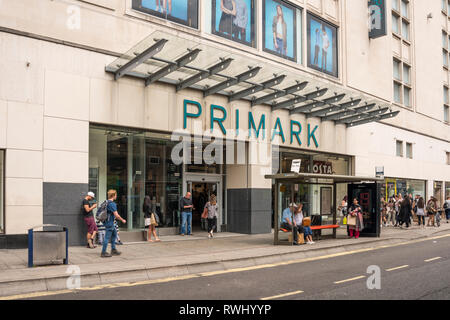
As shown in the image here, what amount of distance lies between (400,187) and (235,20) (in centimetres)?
1607

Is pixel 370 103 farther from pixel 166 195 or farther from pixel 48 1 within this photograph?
pixel 48 1

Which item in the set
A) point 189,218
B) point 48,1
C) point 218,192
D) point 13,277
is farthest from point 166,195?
point 13,277

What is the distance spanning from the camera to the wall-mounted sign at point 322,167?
21.5m

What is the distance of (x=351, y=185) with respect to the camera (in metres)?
17.4

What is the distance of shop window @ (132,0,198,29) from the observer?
47.7ft

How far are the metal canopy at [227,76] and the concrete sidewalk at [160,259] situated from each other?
5.31 meters

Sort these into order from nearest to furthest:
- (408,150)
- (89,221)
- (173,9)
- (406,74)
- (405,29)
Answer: (89,221), (173,9), (408,150), (406,74), (405,29)

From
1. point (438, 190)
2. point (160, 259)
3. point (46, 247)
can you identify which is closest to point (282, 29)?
point (160, 259)

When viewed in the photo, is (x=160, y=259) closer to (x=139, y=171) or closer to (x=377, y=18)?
(x=139, y=171)

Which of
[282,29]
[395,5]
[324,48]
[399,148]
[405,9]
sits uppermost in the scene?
[405,9]

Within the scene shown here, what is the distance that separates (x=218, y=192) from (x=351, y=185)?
5348 mm

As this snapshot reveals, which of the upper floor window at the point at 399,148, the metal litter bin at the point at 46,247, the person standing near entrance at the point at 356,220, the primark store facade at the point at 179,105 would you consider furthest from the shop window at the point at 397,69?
the metal litter bin at the point at 46,247

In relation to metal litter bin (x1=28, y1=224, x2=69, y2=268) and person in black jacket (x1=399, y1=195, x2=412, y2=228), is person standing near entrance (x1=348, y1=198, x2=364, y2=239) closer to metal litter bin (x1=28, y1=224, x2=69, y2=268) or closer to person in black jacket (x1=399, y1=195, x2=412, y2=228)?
person in black jacket (x1=399, y1=195, x2=412, y2=228)

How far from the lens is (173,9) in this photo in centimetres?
1532
